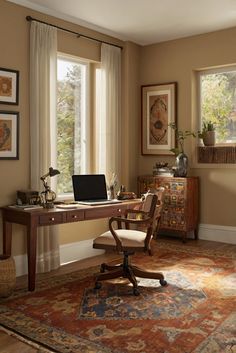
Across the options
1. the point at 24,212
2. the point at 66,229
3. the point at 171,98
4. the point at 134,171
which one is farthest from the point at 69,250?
the point at 171,98

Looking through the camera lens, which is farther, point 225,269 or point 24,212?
point 225,269

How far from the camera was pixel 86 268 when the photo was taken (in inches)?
180

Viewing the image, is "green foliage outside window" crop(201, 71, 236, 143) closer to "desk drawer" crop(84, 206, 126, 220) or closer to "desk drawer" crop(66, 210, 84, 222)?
"desk drawer" crop(84, 206, 126, 220)

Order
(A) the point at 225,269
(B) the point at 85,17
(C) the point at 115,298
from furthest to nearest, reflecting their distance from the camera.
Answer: (B) the point at 85,17 → (A) the point at 225,269 → (C) the point at 115,298

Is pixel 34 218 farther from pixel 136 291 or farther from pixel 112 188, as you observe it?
pixel 112 188

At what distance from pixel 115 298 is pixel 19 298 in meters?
0.84

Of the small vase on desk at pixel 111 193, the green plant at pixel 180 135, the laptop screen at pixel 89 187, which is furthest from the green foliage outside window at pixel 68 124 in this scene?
the green plant at pixel 180 135

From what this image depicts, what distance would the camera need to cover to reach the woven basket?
3.56 metres

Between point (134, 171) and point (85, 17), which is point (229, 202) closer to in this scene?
point (134, 171)

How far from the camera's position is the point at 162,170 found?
5.85 m

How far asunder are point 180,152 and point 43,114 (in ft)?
7.13

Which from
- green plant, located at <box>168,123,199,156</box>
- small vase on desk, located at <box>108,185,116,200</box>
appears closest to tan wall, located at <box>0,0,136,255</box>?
small vase on desk, located at <box>108,185,116,200</box>

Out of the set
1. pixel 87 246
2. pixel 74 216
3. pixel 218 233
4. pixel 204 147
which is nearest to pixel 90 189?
pixel 74 216

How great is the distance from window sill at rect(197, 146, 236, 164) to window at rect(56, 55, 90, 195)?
65.0 inches
